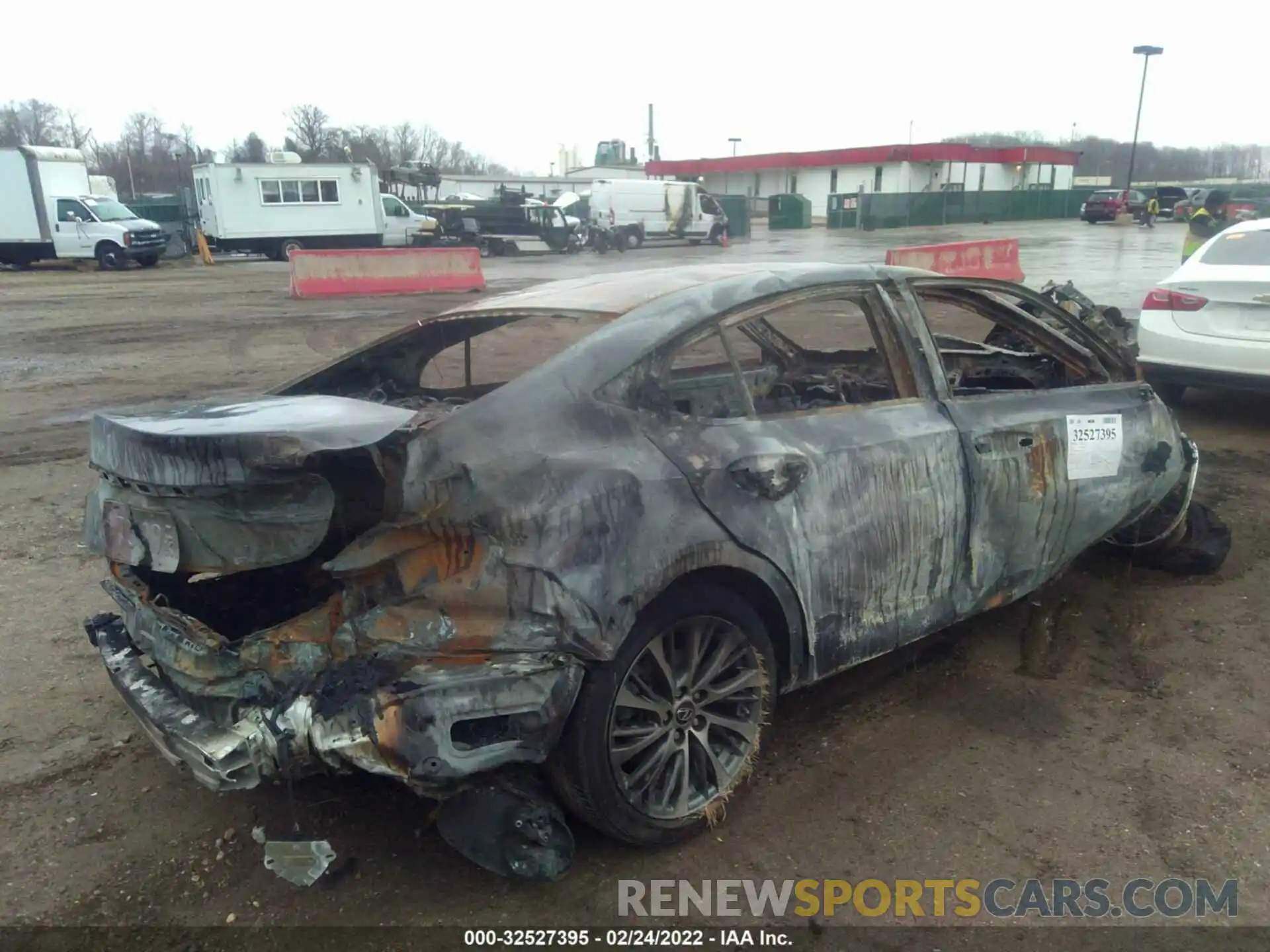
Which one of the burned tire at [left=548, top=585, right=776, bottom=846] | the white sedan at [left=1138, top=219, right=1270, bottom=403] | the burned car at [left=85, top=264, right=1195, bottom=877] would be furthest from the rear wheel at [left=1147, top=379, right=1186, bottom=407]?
the burned tire at [left=548, top=585, right=776, bottom=846]

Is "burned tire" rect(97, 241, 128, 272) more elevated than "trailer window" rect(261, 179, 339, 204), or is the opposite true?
"trailer window" rect(261, 179, 339, 204)

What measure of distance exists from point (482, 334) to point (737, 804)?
1949 mm

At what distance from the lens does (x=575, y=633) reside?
7.88 ft

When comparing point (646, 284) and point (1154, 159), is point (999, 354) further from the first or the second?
point (1154, 159)

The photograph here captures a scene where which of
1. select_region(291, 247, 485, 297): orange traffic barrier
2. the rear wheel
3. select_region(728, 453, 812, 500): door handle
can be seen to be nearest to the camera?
select_region(728, 453, 812, 500): door handle

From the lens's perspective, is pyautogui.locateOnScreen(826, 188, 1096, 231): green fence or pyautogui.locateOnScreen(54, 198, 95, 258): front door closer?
pyautogui.locateOnScreen(54, 198, 95, 258): front door

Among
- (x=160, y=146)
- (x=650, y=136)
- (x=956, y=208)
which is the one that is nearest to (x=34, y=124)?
(x=160, y=146)

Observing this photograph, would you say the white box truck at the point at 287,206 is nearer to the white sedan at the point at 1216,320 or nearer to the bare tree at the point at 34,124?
the white sedan at the point at 1216,320

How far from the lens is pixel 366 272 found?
57.3 ft

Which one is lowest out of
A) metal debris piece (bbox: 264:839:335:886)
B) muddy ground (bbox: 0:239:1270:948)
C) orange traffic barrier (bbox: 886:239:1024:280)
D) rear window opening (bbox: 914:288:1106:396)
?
muddy ground (bbox: 0:239:1270:948)

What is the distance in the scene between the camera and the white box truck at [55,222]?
2436 cm

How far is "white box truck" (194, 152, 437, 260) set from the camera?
2775 cm

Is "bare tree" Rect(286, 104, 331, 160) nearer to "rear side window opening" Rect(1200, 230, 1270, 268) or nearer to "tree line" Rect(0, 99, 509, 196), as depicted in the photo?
"tree line" Rect(0, 99, 509, 196)

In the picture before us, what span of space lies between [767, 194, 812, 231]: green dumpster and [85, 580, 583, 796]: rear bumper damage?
148ft
